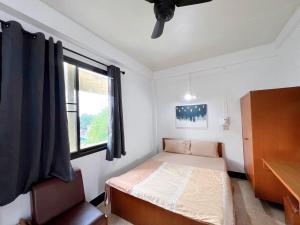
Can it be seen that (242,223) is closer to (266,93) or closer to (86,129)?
(266,93)

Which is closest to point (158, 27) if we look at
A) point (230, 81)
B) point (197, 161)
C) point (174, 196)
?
point (174, 196)

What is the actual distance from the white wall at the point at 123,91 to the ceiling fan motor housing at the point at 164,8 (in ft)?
3.79

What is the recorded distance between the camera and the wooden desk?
4.08 feet

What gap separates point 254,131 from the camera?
2.01 m

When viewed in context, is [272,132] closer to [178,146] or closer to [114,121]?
[178,146]

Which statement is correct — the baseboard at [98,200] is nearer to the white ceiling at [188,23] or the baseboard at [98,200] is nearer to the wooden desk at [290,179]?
the wooden desk at [290,179]

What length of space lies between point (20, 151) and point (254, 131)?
274 cm

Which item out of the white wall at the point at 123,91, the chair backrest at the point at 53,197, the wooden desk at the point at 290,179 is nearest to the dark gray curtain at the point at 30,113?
the chair backrest at the point at 53,197

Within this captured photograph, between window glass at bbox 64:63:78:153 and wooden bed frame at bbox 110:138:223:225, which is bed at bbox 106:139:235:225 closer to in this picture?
wooden bed frame at bbox 110:138:223:225

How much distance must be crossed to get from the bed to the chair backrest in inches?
18.1

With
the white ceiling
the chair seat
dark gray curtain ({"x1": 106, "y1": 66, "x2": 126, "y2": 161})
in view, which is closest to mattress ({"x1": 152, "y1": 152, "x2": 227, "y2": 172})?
dark gray curtain ({"x1": 106, "y1": 66, "x2": 126, "y2": 161})

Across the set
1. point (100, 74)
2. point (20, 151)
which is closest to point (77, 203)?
point (20, 151)

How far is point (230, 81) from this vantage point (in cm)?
298

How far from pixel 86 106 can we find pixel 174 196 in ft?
5.59
